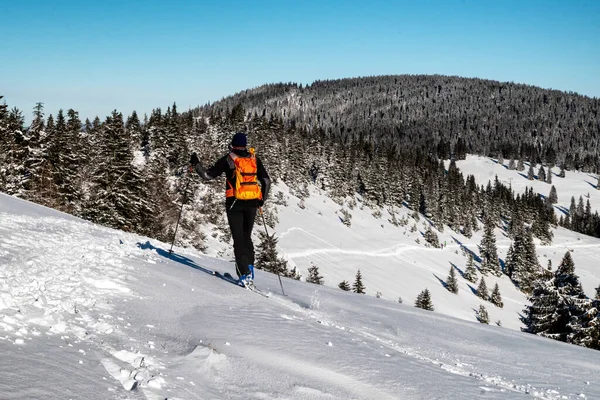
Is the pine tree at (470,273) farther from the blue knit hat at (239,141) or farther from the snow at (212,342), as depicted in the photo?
the blue knit hat at (239,141)

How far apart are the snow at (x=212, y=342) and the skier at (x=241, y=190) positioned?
2.31 feet

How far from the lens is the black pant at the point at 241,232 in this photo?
295 inches

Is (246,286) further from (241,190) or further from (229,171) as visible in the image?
(229,171)

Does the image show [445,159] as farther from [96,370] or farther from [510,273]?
[96,370]

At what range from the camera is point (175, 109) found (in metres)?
76.7

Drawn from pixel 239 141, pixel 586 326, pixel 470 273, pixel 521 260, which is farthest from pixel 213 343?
pixel 521 260

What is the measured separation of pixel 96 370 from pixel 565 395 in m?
4.69

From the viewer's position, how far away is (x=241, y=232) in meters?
7.63

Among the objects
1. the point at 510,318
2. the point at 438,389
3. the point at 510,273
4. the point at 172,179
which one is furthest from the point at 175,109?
the point at 438,389

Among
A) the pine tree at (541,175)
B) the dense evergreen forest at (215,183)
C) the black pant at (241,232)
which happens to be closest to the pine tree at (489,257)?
the dense evergreen forest at (215,183)

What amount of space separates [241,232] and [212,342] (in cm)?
390

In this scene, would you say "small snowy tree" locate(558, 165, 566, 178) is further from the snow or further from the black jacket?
the black jacket

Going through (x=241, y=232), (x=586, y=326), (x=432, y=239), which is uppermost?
(x=241, y=232)

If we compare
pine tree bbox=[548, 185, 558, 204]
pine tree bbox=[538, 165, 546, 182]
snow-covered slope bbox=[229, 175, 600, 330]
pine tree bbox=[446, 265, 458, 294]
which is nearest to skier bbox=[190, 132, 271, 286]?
snow-covered slope bbox=[229, 175, 600, 330]
